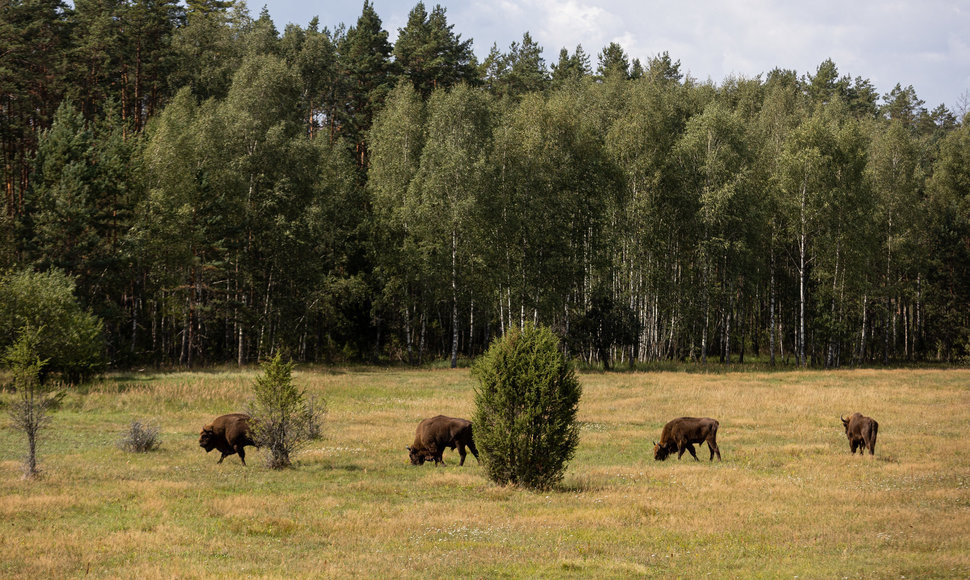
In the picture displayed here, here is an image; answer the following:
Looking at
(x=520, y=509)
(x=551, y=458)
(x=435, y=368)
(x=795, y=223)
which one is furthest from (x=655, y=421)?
(x=795, y=223)

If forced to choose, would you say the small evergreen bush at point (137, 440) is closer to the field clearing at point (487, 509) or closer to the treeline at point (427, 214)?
the field clearing at point (487, 509)

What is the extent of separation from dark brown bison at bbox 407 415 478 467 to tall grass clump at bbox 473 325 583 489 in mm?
3287

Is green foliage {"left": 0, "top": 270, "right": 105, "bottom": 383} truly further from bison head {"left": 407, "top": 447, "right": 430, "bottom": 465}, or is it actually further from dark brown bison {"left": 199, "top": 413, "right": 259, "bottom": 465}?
bison head {"left": 407, "top": 447, "right": 430, "bottom": 465}

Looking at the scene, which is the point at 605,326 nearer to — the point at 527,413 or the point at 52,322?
the point at 52,322

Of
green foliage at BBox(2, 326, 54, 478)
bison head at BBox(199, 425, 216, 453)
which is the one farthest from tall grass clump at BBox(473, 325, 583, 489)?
green foliage at BBox(2, 326, 54, 478)

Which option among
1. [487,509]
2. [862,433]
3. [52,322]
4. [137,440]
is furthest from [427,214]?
[487,509]

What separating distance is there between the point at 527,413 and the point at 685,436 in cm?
762

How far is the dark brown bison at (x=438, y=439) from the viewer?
835 inches

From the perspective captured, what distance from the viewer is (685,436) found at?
2266 centimetres

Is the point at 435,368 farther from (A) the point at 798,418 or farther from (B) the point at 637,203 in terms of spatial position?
(A) the point at 798,418

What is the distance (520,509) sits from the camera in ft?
49.6

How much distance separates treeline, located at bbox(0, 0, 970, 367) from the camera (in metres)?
50.0

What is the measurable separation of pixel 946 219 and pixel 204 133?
66.8 metres

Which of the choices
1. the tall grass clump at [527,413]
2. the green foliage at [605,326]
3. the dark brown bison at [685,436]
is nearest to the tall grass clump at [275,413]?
the tall grass clump at [527,413]
